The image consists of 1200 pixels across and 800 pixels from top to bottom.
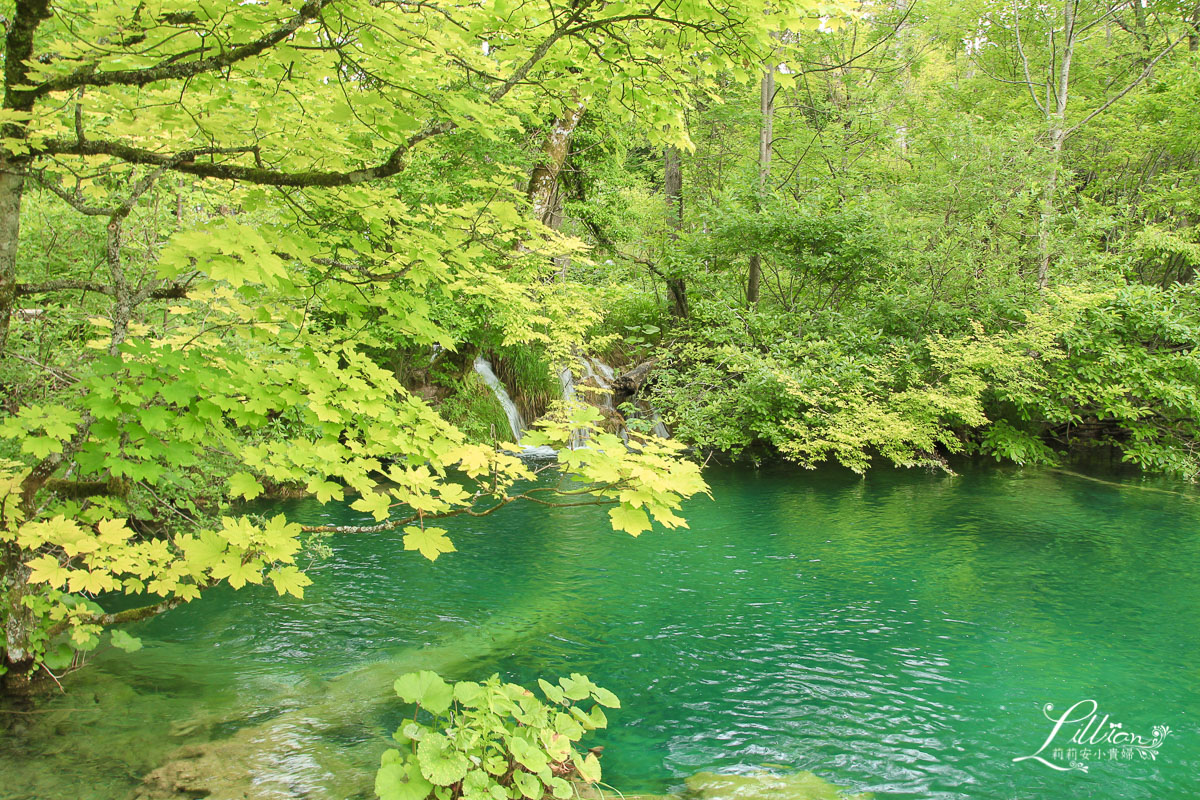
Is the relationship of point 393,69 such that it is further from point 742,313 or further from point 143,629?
point 742,313

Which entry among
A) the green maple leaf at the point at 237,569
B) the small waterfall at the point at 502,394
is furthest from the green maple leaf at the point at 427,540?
the small waterfall at the point at 502,394

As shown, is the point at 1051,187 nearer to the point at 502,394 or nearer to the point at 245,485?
the point at 502,394

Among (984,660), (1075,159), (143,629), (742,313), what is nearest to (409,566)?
(143,629)

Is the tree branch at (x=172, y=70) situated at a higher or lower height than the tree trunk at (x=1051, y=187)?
lower

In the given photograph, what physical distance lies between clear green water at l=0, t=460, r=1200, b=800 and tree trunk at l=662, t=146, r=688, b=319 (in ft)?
26.4

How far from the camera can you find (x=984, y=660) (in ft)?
18.2

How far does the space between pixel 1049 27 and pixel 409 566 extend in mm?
19705

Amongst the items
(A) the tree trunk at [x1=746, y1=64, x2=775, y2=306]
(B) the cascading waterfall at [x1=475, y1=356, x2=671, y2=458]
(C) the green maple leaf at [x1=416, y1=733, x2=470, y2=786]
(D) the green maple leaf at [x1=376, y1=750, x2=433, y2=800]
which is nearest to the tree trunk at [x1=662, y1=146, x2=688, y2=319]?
(A) the tree trunk at [x1=746, y1=64, x2=775, y2=306]

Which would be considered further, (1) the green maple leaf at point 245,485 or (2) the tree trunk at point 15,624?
(2) the tree trunk at point 15,624

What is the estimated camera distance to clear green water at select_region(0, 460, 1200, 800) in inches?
156

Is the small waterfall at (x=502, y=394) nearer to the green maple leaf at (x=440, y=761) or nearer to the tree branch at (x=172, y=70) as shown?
the green maple leaf at (x=440, y=761)

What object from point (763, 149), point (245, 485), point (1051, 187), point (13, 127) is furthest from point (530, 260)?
point (1051, 187)

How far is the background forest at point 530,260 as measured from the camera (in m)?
2.71

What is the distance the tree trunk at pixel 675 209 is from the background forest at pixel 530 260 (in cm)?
8
